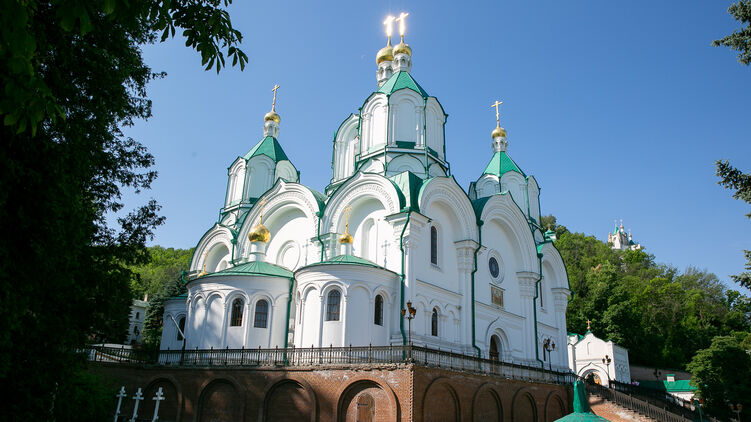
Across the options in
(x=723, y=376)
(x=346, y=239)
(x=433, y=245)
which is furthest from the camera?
(x=723, y=376)

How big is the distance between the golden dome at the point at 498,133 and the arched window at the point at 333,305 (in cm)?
1850

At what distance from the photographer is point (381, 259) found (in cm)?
2064

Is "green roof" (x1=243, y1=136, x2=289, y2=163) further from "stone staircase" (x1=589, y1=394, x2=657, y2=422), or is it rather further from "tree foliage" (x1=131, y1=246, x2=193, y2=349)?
"stone staircase" (x1=589, y1=394, x2=657, y2=422)

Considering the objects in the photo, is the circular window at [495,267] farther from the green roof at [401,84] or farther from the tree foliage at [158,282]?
the tree foliage at [158,282]

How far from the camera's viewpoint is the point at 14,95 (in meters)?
4.16

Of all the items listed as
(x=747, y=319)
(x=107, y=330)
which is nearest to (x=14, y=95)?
(x=107, y=330)

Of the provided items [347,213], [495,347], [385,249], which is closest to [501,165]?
[495,347]

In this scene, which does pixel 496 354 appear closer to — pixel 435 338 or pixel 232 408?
pixel 435 338

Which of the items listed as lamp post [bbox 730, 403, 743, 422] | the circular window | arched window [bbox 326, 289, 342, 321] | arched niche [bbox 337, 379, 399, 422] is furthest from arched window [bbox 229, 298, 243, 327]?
lamp post [bbox 730, 403, 743, 422]

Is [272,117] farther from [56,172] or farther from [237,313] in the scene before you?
[56,172]

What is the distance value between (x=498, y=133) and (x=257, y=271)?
18.7m

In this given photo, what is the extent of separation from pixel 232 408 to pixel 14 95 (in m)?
14.8

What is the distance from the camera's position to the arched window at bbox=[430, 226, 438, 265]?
839 inches

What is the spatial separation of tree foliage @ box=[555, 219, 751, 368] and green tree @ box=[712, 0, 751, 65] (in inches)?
1316
